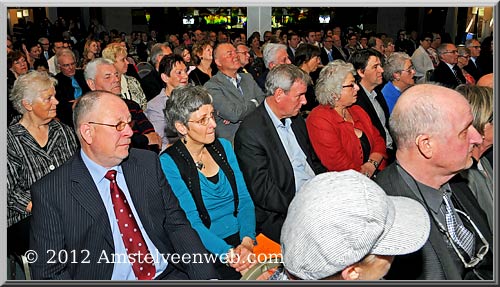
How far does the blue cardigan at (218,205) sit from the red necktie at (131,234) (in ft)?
1.24

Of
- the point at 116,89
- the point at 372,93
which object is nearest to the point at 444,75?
the point at 372,93

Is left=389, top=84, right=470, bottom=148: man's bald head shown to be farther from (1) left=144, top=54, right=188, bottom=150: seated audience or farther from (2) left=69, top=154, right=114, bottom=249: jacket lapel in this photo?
(1) left=144, top=54, right=188, bottom=150: seated audience

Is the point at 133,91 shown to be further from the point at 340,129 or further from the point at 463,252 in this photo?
the point at 463,252

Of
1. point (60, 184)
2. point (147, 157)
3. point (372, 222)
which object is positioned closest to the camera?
point (372, 222)

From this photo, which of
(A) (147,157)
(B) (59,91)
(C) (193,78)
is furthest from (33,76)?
(C) (193,78)

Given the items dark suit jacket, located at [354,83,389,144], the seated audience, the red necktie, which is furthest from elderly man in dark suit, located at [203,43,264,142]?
the red necktie

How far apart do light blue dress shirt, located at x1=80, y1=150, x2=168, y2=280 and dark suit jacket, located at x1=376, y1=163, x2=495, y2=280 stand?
3.23 feet

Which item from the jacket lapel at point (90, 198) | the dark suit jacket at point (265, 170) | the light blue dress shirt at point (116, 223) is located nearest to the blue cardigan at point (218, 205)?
the dark suit jacket at point (265, 170)

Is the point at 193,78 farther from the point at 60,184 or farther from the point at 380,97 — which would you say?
the point at 60,184

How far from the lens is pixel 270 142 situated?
3.19m

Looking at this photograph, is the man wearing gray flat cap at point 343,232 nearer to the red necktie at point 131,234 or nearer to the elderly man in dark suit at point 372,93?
the red necktie at point 131,234

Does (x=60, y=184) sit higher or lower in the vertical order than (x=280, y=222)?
higher

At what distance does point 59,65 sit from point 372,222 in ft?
16.2

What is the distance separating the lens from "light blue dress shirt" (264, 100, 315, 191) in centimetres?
329
